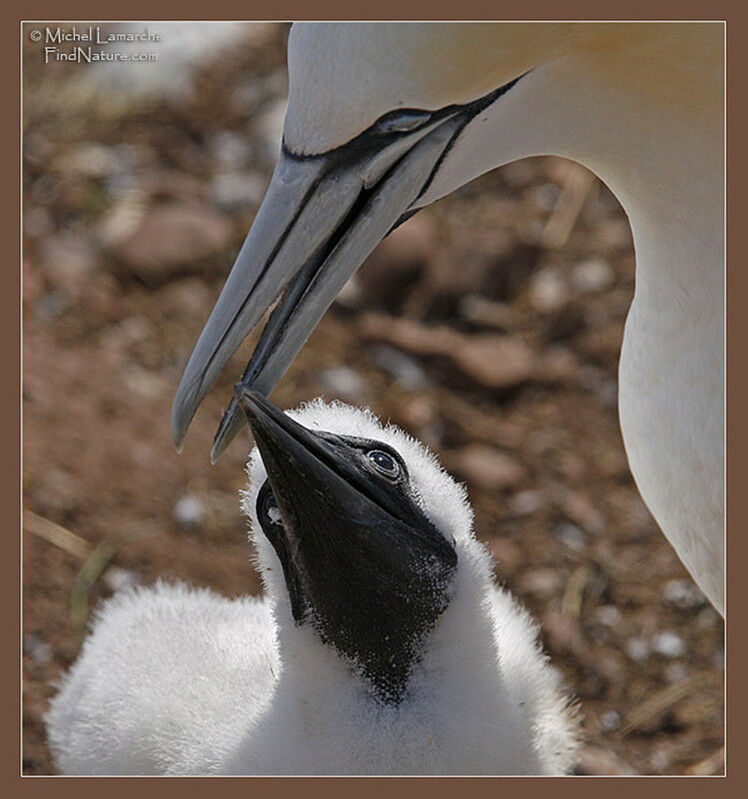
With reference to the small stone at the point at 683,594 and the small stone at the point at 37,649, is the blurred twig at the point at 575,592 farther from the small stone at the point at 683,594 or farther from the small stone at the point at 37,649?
the small stone at the point at 37,649

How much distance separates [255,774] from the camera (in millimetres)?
1749

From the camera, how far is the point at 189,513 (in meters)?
2.50

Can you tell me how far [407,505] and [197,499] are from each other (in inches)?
34.6

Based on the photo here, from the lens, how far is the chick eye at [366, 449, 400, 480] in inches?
66.9

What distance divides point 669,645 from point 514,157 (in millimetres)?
1034

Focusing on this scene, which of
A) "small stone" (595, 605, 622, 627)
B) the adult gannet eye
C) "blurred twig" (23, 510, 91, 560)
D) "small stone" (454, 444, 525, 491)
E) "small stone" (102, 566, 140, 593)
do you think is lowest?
"small stone" (595, 605, 622, 627)

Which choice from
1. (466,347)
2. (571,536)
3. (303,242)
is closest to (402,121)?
(303,242)

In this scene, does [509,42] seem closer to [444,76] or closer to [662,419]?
[444,76]

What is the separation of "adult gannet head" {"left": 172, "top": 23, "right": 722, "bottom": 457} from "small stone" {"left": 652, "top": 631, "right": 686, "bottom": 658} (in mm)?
962

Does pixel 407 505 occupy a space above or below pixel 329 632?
above

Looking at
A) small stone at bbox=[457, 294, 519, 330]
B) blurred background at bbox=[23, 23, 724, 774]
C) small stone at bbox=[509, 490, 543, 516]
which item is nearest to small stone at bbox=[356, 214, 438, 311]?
blurred background at bbox=[23, 23, 724, 774]

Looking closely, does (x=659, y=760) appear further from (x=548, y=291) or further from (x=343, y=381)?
(x=548, y=291)

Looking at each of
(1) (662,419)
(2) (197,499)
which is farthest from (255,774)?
(2) (197,499)

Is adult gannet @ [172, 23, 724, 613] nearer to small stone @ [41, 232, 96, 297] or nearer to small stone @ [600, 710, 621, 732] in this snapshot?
small stone @ [600, 710, 621, 732]
